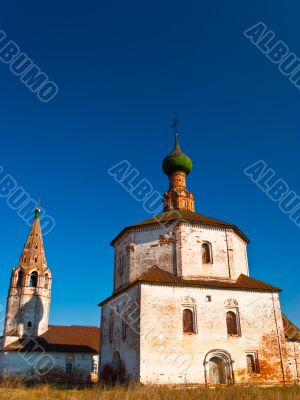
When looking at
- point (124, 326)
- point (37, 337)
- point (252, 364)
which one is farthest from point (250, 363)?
point (37, 337)

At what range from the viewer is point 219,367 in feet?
53.5

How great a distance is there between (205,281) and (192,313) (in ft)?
5.73

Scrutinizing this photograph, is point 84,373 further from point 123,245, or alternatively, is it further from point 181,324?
point 181,324

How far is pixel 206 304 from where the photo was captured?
1714 cm

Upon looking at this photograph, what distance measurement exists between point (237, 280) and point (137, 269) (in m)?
4.99

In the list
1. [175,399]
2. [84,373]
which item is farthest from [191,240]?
[84,373]

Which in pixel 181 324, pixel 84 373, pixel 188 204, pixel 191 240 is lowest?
pixel 84 373

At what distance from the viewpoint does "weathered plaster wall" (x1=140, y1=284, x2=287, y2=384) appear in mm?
15430

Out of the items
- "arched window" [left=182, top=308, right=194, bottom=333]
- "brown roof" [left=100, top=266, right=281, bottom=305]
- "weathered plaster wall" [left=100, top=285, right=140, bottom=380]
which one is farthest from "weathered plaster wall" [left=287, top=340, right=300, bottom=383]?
"weathered plaster wall" [left=100, top=285, right=140, bottom=380]

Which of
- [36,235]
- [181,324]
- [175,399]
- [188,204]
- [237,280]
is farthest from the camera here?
[36,235]

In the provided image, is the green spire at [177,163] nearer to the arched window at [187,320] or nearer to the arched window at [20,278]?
the arched window at [187,320]

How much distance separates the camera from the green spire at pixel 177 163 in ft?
78.8

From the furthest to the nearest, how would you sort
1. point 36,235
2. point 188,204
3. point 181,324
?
point 36,235 → point 188,204 → point 181,324

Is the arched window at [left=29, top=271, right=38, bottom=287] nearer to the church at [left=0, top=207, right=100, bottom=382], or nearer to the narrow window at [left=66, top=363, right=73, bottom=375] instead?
the church at [left=0, top=207, right=100, bottom=382]
